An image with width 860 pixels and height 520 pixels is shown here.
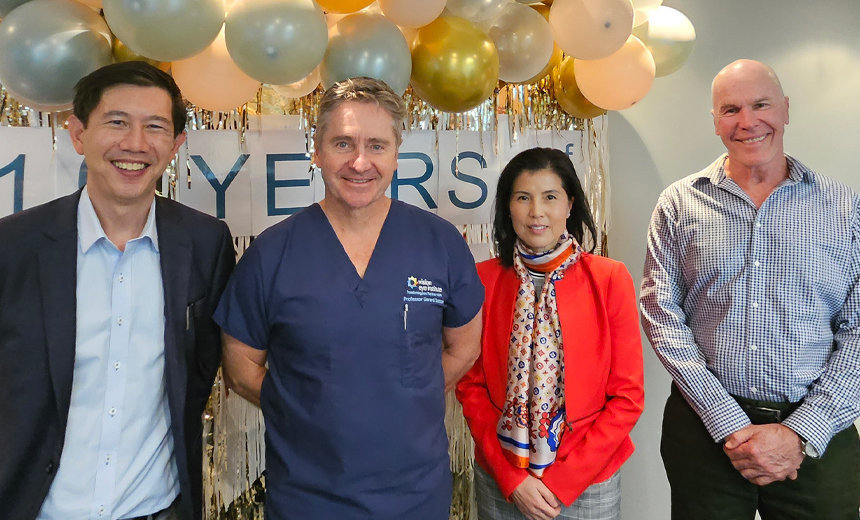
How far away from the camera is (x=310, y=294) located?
1.29 metres

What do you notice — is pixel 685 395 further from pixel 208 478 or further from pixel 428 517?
pixel 208 478

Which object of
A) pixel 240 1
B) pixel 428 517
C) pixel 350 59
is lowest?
pixel 428 517

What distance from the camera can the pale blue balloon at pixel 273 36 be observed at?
146 cm

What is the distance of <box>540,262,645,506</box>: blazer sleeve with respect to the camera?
1.52 m

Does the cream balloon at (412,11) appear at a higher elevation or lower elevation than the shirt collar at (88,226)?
higher

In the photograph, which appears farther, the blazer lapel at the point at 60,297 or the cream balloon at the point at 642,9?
the cream balloon at the point at 642,9

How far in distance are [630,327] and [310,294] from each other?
2.91 feet

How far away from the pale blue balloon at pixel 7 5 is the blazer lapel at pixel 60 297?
625 mm

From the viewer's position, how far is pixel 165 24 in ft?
4.49

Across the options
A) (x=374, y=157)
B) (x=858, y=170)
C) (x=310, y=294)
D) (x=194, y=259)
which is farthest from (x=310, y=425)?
(x=858, y=170)

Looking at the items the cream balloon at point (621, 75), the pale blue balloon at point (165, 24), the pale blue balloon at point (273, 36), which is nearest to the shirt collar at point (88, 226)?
the pale blue balloon at point (165, 24)

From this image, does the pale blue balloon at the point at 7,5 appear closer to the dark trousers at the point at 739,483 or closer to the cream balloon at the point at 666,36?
the cream balloon at the point at 666,36

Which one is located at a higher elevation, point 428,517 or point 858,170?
point 858,170

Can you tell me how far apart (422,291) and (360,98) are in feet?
1.53
